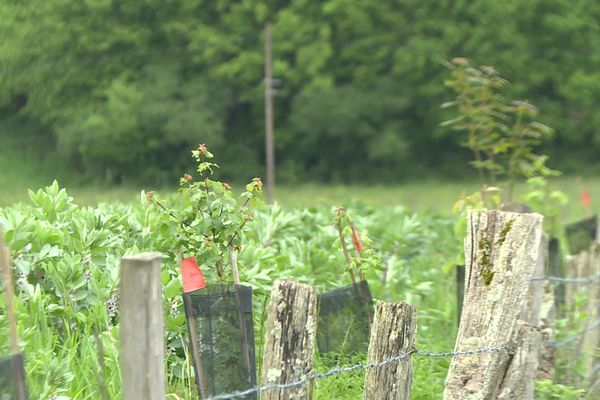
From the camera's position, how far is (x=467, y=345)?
3891 mm

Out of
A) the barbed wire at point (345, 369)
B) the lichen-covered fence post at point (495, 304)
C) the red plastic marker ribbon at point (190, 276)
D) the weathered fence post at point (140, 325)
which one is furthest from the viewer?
→ the lichen-covered fence post at point (495, 304)

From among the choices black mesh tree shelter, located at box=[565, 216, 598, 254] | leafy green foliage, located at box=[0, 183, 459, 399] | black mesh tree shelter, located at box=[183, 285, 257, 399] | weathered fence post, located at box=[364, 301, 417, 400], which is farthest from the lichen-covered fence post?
black mesh tree shelter, located at box=[565, 216, 598, 254]

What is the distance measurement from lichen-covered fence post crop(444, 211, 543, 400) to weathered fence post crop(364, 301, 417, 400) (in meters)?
0.47

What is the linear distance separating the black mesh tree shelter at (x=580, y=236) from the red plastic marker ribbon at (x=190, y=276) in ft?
15.5

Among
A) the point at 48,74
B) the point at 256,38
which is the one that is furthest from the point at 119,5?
the point at 256,38

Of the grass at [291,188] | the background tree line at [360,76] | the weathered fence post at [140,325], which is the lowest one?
the weathered fence post at [140,325]

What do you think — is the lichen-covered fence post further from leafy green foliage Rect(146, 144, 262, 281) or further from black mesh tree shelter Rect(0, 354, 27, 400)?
black mesh tree shelter Rect(0, 354, 27, 400)

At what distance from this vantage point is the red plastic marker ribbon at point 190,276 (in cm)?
305

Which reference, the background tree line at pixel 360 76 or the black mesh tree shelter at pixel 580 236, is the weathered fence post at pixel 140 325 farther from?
the background tree line at pixel 360 76

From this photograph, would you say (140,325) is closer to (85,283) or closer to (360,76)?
(85,283)

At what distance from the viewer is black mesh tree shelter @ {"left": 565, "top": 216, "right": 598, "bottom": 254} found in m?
7.27

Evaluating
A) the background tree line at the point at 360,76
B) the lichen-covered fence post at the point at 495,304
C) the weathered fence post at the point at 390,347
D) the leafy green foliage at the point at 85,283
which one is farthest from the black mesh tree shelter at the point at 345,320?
the background tree line at the point at 360,76

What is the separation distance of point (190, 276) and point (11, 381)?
706 millimetres

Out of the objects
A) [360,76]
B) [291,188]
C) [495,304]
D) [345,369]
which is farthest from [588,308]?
[360,76]
